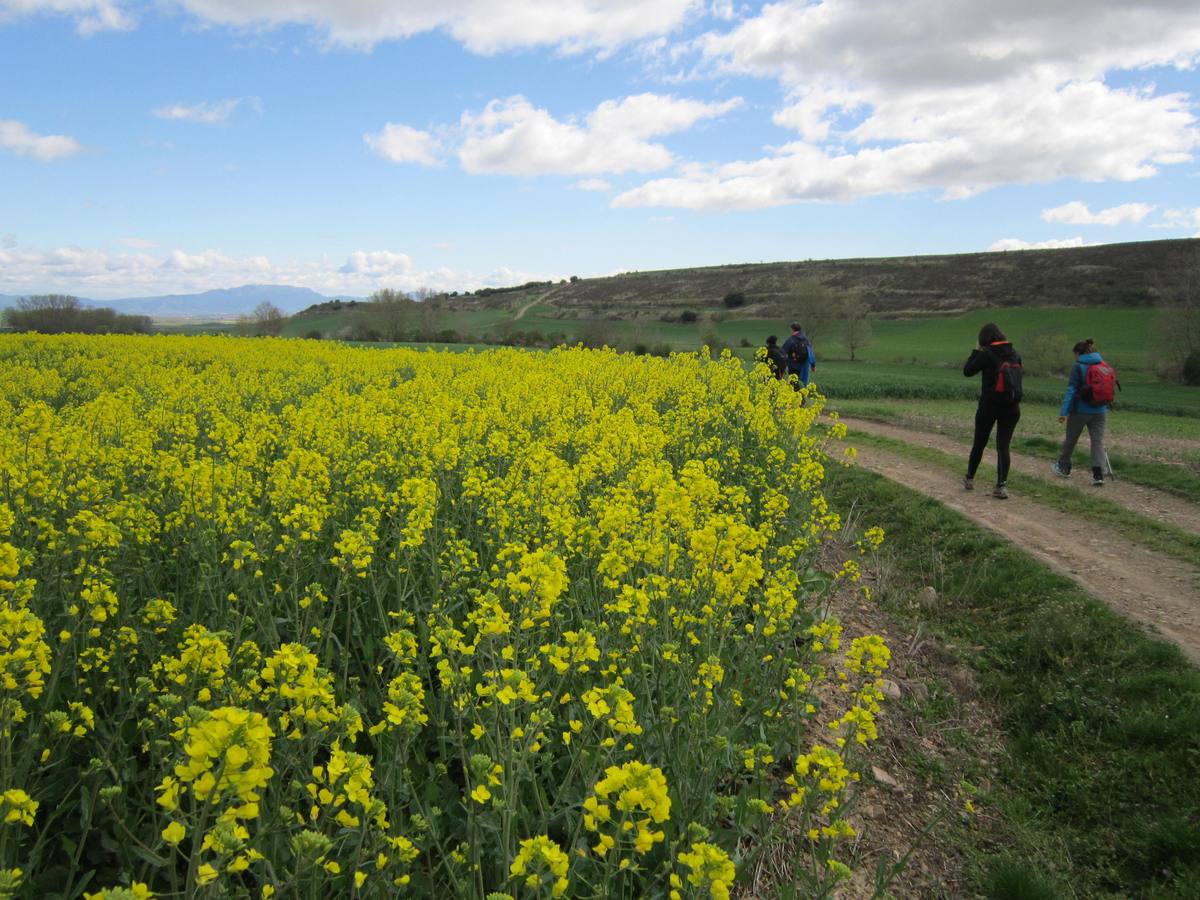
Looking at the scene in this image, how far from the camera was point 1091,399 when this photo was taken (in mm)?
10984

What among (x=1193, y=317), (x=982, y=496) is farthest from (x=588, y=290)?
(x=982, y=496)

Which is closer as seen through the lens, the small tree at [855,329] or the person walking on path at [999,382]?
the person walking on path at [999,382]

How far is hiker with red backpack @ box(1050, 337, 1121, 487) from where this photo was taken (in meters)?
11.0

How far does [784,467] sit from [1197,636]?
401cm

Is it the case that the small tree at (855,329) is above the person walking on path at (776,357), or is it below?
above

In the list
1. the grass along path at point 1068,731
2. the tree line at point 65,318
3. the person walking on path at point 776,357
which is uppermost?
the tree line at point 65,318

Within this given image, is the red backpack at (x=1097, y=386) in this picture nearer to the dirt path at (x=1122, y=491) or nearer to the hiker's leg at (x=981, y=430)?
the dirt path at (x=1122, y=491)

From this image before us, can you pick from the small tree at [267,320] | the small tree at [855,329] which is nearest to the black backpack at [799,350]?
the small tree at [855,329]

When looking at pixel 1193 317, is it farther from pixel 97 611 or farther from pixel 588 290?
pixel 588 290

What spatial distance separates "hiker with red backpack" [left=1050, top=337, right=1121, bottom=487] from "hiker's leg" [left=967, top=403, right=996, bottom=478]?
1337 millimetres

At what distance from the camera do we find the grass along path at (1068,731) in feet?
13.6

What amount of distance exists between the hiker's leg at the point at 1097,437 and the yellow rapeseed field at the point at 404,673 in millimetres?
6269

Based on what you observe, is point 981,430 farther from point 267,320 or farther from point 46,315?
point 267,320

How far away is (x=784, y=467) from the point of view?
847 centimetres
